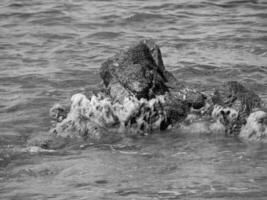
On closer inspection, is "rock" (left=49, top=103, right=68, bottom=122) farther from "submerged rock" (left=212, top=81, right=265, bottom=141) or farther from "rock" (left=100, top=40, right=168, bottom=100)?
"submerged rock" (left=212, top=81, right=265, bottom=141)

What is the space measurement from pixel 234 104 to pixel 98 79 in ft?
11.4

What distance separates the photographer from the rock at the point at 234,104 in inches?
378

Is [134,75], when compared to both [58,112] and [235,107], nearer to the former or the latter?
[58,112]

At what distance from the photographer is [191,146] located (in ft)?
29.9

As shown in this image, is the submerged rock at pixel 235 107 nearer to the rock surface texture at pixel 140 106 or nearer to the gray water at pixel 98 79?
the rock surface texture at pixel 140 106

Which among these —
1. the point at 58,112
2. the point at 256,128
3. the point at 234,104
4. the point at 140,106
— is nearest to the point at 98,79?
the point at 58,112

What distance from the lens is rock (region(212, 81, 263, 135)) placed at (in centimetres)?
960

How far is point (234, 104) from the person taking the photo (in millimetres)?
9688

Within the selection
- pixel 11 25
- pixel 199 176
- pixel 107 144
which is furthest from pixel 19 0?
pixel 199 176

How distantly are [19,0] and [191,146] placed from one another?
38.2 ft

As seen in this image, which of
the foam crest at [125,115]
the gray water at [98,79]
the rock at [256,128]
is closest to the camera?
the gray water at [98,79]

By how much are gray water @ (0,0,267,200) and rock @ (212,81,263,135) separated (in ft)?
0.87

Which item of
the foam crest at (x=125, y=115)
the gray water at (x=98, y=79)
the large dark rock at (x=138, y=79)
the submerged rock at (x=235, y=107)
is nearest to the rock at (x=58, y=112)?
the gray water at (x=98, y=79)

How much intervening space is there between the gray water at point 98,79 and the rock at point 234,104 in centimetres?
27
